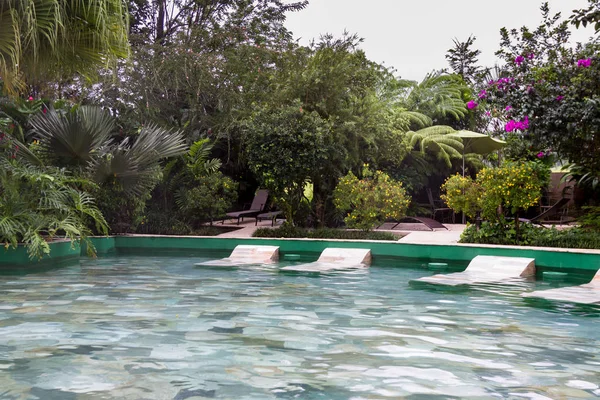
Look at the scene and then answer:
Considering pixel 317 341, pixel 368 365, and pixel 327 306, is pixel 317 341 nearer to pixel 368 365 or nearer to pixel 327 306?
pixel 368 365

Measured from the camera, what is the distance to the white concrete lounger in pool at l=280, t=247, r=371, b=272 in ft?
34.6

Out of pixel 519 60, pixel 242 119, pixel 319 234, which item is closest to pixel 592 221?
pixel 519 60

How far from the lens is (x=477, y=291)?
824cm

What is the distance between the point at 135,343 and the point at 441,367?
248cm

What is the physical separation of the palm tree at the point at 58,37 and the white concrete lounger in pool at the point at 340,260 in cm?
450

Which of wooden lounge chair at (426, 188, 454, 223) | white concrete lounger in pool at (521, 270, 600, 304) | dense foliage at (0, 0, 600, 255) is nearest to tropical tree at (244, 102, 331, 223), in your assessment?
dense foliage at (0, 0, 600, 255)

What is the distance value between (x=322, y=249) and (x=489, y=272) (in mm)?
3696

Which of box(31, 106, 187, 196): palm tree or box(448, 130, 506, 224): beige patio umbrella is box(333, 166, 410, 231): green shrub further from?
box(448, 130, 506, 224): beige patio umbrella

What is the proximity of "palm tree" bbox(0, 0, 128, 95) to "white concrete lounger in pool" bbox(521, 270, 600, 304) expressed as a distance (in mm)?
5882

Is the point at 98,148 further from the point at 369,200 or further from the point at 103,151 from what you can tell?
the point at 369,200

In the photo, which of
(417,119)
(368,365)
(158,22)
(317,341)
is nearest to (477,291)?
(317,341)

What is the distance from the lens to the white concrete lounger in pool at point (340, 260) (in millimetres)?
10533

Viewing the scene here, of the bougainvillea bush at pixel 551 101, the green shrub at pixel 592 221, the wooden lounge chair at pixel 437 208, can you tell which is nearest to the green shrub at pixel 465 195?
the bougainvillea bush at pixel 551 101

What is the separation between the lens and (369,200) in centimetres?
A: 1360
